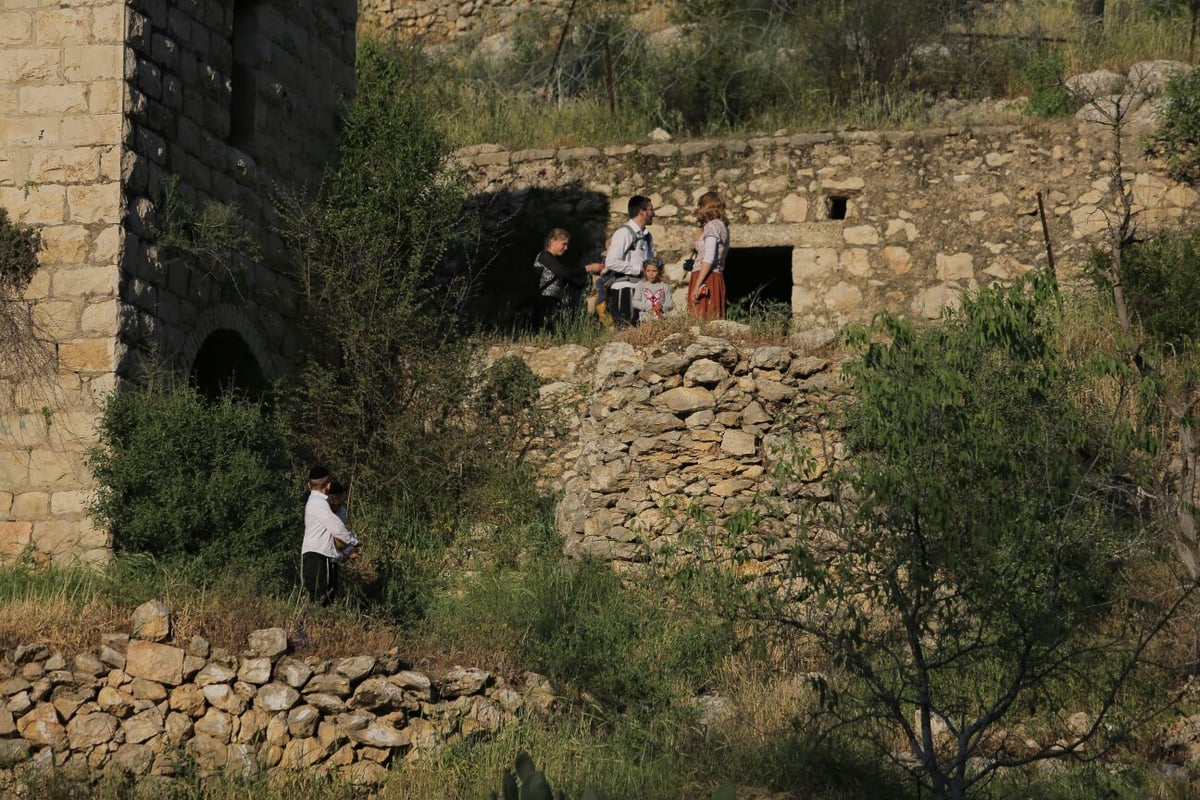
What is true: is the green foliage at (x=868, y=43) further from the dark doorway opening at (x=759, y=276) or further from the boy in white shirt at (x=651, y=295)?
the boy in white shirt at (x=651, y=295)

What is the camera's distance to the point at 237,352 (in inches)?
487

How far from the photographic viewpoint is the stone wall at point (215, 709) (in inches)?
349

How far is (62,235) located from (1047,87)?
9.30 m

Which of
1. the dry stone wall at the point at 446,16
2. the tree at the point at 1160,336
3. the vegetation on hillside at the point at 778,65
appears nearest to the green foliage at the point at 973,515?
the tree at the point at 1160,336

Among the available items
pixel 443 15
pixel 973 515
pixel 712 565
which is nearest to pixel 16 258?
pixel 712 565

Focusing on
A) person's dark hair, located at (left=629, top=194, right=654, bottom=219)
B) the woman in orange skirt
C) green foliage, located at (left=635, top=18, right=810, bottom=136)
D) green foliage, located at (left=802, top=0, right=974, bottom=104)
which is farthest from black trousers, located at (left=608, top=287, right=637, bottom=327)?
green foliage, located at (left=802, top=0, right=974, bottom=104)

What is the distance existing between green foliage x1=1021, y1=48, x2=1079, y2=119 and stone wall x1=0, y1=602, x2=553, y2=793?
8.95 meters

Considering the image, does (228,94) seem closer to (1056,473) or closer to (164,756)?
(164,756)

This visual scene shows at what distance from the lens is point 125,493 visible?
10.4 metres

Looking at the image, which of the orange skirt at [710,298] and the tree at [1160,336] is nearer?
the tree at [1160,336]

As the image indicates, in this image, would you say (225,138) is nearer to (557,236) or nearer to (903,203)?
(557,236)

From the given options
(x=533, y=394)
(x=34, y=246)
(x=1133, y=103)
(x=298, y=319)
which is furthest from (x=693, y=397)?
(x=1133, y=103)

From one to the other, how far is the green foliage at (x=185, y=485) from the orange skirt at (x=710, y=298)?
13.6ft

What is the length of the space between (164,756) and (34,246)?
372 centimetres
